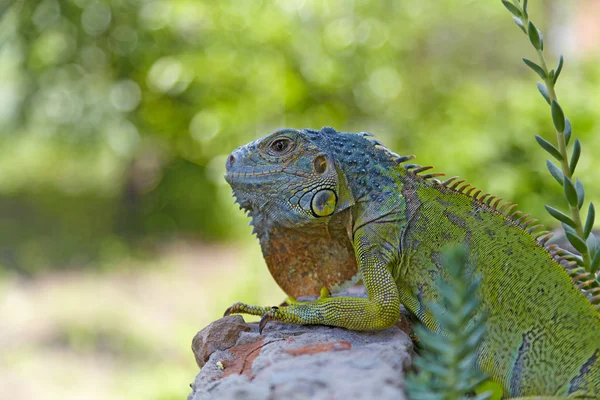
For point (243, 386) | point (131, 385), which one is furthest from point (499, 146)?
point (243, 386)

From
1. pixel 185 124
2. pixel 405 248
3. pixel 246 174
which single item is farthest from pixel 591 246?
pixel 185 124

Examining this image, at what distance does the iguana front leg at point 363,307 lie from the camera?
2.02 meters

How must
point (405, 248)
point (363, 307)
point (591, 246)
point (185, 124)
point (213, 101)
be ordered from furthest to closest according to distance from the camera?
point (185, 124)
point (213, 101)
point (405, 248)
point (363, 307)
point (591, 246)

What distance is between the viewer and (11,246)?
9039mm

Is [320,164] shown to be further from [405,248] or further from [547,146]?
[547,146]

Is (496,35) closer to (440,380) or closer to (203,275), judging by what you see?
(203,275)

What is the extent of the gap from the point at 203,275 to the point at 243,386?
662 cm

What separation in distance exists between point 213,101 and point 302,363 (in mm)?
4794

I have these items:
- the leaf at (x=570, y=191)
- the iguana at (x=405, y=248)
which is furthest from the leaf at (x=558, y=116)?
the iguana at (x=405, y=248)

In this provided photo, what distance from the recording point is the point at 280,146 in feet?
7.41

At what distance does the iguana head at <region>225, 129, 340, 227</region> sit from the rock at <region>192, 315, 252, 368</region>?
1.35ft

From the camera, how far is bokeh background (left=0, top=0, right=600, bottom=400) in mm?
5684

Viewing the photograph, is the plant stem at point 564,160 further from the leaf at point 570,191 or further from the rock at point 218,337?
the rock at point 218,337

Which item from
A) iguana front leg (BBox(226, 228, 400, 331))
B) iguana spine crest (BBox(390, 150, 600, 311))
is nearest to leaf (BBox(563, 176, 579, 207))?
iguana spine crest (BBox(390, 150, 600, 311))
